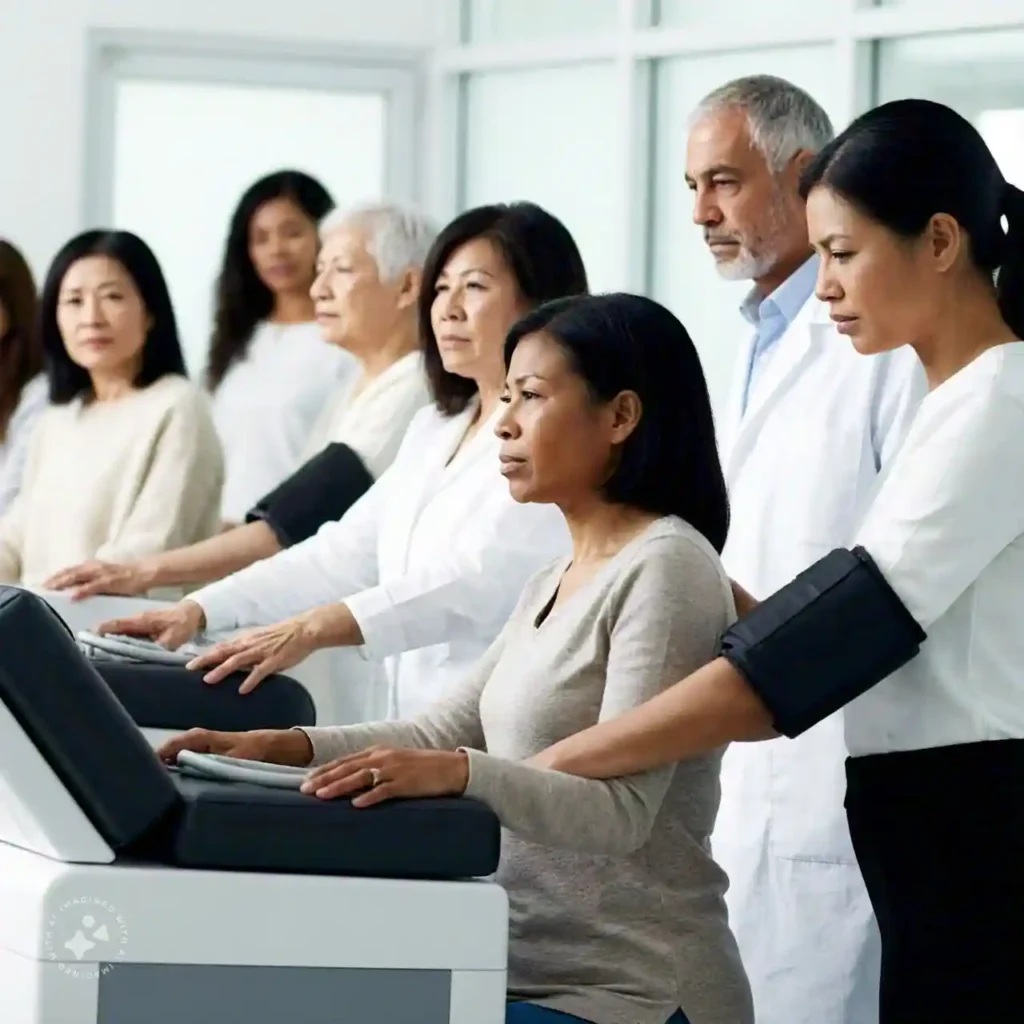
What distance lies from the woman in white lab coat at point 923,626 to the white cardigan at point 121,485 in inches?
79.1

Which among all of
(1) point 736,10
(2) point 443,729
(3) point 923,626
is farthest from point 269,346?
(3) point 923,626

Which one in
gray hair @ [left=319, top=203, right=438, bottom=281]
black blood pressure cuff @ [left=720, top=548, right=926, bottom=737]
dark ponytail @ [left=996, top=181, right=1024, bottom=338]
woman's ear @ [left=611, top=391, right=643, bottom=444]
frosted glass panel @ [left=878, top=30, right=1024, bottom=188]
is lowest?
black blood pressure cuff @ [left=720, top=548, right=926, bottom=737]

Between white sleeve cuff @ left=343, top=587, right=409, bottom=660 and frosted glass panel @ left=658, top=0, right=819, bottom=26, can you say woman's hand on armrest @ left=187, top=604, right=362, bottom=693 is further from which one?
frosted glass panel @ left=658, top=0, right=819, bottom=26

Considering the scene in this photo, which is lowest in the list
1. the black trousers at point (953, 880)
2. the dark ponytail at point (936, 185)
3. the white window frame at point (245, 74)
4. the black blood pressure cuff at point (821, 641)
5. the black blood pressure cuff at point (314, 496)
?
the black trousers at point (953, 880)

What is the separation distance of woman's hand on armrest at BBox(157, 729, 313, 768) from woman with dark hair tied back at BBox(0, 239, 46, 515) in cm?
254

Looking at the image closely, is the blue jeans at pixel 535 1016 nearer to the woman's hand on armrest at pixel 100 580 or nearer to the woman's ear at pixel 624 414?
the woman's ear at pixel 624 414

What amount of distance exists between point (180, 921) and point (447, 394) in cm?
153

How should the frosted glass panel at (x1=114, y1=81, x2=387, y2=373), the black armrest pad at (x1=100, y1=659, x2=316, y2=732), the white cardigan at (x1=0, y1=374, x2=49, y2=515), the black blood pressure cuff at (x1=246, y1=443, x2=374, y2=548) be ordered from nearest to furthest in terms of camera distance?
1. the black armrest pad at (x1=100, y1=659, x2=316, y2=732)
2. the black blood pressure cuff at (x1=246, y1=443, x2=374, y2=548)
3. the white cardigan at (x1=0, y1=374, x2=49, y2=515)
4. the frosted glass panel at (x1=114, y1=81, x2=387, y2=373)

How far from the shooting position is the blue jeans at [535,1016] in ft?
6.49

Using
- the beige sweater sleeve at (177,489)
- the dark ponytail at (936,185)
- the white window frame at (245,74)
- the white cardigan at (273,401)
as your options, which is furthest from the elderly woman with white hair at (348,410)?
the white window frame at (245,74)

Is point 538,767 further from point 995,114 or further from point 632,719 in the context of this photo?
point 995,114

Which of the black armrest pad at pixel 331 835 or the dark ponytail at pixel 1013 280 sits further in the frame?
the dark ponytail at pixel 1013 280

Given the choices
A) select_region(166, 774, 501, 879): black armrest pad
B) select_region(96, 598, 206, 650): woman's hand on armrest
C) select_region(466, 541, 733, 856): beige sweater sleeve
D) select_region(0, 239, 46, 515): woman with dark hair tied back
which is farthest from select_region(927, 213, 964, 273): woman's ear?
select_region(0, 239, 46, 515): woman with dark hair tied back

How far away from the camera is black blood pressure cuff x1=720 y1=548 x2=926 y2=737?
6.63ft
